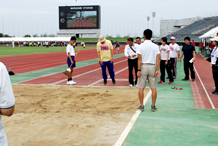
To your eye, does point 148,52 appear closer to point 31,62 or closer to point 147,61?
point 147,61

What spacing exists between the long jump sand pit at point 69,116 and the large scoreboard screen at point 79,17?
298 feet

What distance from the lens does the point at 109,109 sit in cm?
666

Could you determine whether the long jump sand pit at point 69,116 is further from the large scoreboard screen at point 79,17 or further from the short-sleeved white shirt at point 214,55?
the large scoreboard screen at point 79,17

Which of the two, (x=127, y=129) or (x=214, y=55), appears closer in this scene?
(x=127, y=129)

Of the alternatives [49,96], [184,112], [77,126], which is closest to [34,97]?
[49,96]

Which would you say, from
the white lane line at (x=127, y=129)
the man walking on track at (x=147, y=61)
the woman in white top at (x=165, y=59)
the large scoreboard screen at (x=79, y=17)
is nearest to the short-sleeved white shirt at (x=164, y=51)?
the woman in white top at (x=165, y=59)

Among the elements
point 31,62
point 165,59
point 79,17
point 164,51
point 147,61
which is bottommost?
point 31,62

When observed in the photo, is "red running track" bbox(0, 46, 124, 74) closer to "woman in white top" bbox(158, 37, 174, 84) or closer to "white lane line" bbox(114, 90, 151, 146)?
"woman in white top" bbox(158, 37, 174, 84)

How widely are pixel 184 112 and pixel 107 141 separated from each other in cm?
268

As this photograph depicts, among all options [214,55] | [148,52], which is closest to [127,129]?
[148,52]

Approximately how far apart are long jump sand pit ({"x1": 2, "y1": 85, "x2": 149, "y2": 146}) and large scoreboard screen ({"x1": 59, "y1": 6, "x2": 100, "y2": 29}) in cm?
9086

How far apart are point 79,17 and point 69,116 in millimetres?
96519

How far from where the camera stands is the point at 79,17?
99375 mm

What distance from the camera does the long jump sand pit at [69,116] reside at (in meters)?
4.64
